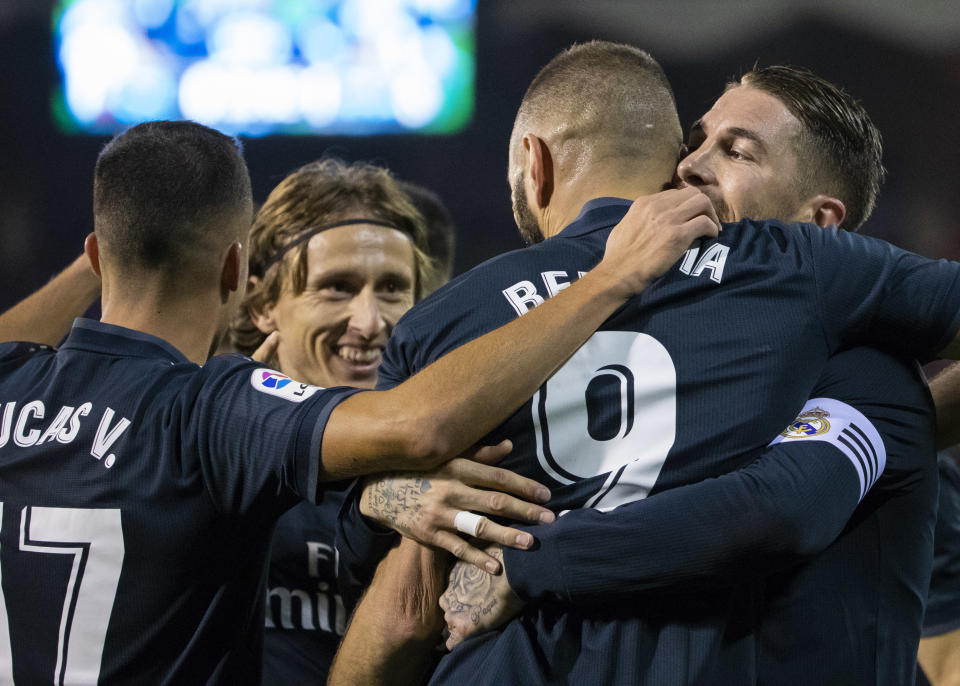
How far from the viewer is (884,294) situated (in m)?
1.88

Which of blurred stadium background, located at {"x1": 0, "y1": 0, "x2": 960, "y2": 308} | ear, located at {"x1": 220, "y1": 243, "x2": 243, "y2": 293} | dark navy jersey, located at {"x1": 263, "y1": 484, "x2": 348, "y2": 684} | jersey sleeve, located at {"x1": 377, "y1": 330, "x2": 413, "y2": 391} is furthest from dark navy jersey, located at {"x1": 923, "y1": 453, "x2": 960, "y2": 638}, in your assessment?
blurred stadium background, located at {"x1": 0, "y1": 0, "x2": 960, "y2": 308}

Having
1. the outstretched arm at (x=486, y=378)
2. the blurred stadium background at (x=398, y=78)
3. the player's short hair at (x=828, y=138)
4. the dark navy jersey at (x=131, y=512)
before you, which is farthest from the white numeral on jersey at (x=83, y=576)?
the blurred stadium background at (x=398, y=78)

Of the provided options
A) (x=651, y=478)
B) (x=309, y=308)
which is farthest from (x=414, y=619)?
(x=309, y=308)

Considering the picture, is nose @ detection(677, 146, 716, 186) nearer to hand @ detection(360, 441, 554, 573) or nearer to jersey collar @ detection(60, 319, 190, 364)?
hand @ detection(360, 441, 554, 573)

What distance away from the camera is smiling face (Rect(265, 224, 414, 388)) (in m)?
3.44

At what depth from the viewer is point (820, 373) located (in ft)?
6.30

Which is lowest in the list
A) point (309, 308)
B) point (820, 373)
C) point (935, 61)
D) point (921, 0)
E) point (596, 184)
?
point (820, 373)

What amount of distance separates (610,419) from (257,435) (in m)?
0.69

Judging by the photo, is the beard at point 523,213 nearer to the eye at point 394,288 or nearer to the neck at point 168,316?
the neck at point 168,316

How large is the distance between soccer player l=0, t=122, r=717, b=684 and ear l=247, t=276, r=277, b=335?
1366 millimetres

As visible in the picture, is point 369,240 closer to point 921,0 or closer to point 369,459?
point 369,459

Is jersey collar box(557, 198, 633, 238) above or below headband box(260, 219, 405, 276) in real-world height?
below

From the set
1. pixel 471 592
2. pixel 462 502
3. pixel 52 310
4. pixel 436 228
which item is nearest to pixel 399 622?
pixel 471 592

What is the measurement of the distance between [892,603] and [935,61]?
7.11 m
